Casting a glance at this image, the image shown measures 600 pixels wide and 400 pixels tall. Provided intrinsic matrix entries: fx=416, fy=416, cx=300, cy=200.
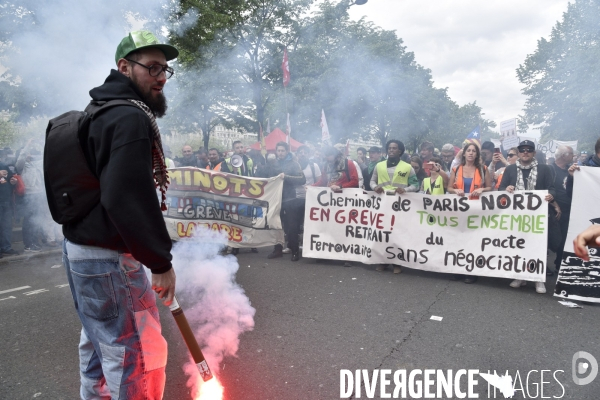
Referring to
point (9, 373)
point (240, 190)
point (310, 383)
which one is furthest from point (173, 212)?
point (310, 383)

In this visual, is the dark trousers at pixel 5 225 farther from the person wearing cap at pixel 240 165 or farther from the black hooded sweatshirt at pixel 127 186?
the black hooded sweatshirt at pixel 127 186

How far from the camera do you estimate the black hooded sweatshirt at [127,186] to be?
1442 mm

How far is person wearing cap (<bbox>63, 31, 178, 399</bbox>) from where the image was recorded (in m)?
1.46

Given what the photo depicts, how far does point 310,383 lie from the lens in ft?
8.45

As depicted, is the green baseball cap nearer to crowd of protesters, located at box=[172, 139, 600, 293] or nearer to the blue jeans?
the blue jeans

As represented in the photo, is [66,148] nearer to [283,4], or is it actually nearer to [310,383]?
[310,383]

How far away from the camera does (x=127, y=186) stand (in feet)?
4.75

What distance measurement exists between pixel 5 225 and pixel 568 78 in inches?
1147

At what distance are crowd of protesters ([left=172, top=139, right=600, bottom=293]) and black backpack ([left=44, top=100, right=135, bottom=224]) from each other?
14.5 feet

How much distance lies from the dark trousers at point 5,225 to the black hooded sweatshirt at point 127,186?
252 inches

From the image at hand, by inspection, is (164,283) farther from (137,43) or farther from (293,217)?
(293,217)

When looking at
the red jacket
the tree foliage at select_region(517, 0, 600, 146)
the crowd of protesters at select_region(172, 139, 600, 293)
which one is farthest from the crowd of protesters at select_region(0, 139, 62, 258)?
the tree foliage at select_region(517, 0, 600, 146)

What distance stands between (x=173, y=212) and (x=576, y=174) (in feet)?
18.0

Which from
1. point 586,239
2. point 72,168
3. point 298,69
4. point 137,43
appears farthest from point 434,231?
point 298,69
